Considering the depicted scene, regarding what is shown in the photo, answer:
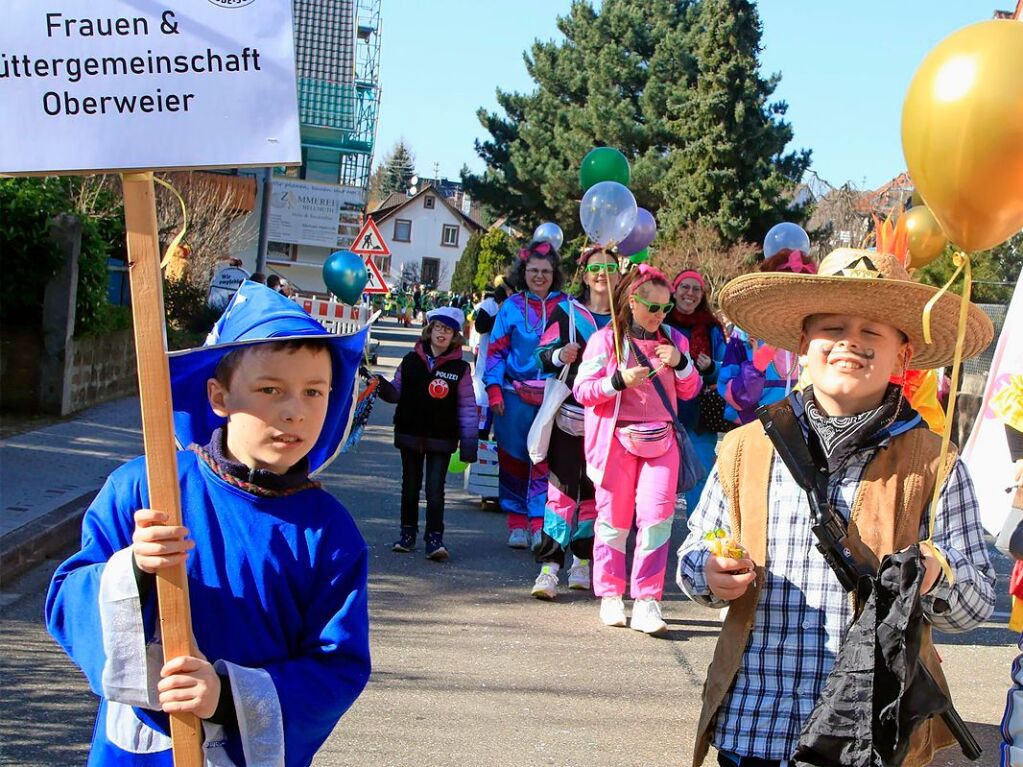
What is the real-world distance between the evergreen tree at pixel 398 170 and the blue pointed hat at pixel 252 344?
134m

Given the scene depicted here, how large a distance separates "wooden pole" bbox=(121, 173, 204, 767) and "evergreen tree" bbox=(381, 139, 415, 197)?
13419 centimetres

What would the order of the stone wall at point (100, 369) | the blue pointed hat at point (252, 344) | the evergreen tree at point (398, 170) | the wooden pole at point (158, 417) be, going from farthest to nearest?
the evergreen tree at point (398, 170) < the stone wall at point (100, 369) < the blue pointed hat at point (252, 344) < the wooden pole at point (158, 417)

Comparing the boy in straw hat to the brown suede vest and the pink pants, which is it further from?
the pink pants

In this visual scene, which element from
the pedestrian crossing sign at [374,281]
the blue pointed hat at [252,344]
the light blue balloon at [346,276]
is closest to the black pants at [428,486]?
the blue pointed hat at [252,344]

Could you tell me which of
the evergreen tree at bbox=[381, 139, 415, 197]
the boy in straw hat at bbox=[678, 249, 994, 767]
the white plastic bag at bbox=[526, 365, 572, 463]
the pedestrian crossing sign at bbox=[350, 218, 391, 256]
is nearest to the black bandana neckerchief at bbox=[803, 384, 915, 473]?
the boy in straw hat at bbox=[678, 249, 994, 767]

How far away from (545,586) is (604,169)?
14.9 ft

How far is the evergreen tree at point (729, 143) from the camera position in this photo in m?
42.8

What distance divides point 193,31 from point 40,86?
289 mm

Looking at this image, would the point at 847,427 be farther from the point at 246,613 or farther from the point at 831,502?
the point at 246,613

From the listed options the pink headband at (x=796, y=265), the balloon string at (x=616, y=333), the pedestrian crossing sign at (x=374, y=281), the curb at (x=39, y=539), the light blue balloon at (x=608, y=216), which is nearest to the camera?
the balloon string at (x=616, y=333)

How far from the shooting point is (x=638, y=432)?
22.0 ft

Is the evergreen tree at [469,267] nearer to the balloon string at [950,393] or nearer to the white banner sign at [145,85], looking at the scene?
the balloon string at [950,393]

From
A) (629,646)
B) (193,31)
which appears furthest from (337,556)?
(629,646)

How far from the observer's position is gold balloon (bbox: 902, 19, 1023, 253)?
2857 millimetres
